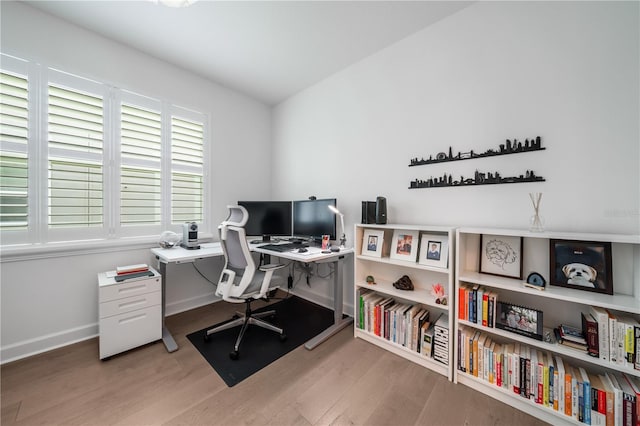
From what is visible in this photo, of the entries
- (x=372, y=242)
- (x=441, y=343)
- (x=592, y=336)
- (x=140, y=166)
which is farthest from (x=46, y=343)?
(x=592, y=336)

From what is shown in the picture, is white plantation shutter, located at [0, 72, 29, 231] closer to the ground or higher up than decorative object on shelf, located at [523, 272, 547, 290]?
higher up

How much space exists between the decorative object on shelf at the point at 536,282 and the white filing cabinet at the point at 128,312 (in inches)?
113

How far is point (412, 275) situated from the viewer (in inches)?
84.4

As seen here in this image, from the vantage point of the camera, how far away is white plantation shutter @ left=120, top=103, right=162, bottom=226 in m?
2.31

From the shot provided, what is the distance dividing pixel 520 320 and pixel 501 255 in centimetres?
44

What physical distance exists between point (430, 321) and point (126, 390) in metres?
2.35

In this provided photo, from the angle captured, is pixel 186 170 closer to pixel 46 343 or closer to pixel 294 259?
pixel 294 259

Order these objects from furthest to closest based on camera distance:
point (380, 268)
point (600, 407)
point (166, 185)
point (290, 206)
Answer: point (290, 206) → point (166, 185) → point (380, 268) → point (600, 407)

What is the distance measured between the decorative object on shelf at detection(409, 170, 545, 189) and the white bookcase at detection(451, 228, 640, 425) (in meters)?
0.41

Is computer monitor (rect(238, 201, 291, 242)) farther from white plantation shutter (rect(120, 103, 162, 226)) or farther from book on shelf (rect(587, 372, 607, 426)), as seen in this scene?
book on shelf (rect(587, 372, 607, 426))

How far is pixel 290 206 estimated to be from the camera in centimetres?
281

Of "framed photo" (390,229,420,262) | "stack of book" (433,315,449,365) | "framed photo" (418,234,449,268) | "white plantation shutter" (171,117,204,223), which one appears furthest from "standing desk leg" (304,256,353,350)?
"white plantation shutter" (171,117,204,223)

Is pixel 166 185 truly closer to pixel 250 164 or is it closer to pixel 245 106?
pixel 250 164

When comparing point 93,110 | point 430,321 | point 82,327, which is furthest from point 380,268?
point 93,110
